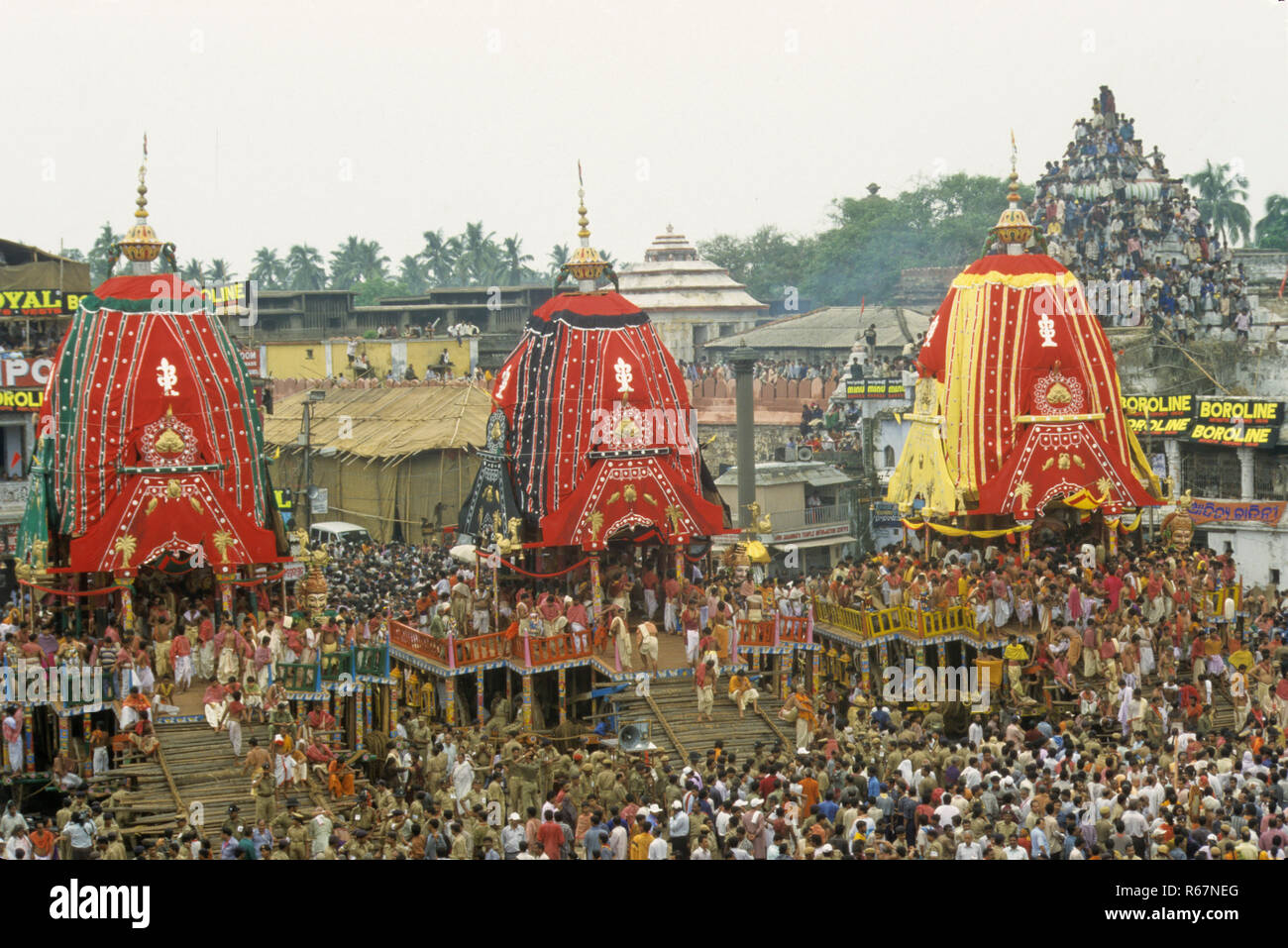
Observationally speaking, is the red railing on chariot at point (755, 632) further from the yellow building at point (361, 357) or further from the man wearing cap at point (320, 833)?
the yellow building at point (361, 357)

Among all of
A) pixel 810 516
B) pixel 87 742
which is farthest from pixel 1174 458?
pixel 87 742

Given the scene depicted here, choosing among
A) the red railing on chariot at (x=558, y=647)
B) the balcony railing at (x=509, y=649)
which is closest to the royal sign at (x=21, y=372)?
the balcony railing at (x=509, y=649)

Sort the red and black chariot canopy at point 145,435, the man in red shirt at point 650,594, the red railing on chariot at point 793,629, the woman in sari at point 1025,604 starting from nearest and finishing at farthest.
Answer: the red and black chariot canopy at point 145,435 < the red railing on chariot at point 793,629 < the woman in sari at point 1025,604 < the man in red shirt at point 650,594

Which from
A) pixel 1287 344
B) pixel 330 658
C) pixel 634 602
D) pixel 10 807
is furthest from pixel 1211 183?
pixel 10 807

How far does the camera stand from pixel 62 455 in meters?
33.0

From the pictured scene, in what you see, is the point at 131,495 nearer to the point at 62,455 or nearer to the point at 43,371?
the point at 62,455

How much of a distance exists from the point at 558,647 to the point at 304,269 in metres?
45.6

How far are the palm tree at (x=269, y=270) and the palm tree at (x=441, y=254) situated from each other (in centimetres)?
549

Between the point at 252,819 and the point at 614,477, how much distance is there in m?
9.88

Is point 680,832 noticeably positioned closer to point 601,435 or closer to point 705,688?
point 705,688

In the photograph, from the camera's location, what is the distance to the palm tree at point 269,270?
75.3 m

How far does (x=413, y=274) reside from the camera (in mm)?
81000

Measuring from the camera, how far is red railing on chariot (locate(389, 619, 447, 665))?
Result: 33344 mm
